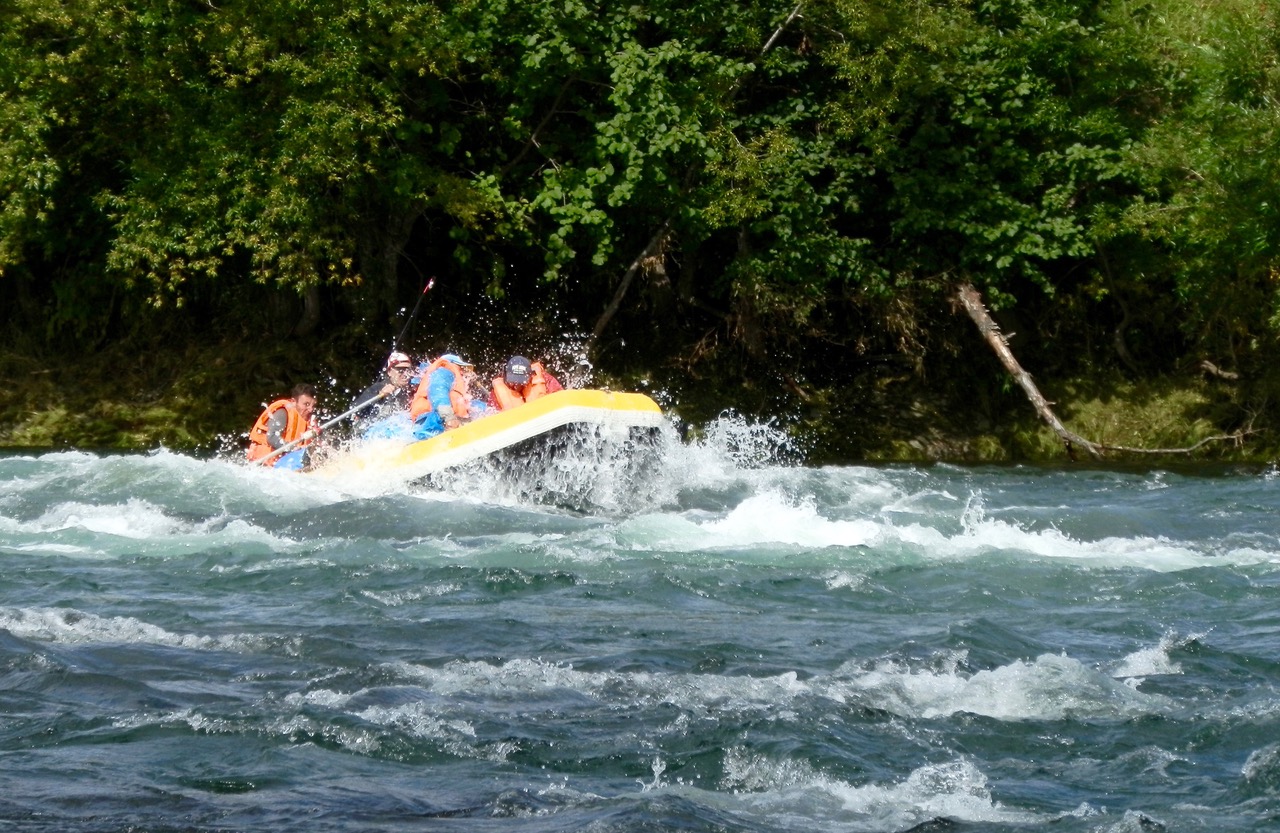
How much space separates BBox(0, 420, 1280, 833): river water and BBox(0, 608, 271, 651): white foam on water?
0.03m

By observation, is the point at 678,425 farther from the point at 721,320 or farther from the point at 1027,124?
the point at 1027,124

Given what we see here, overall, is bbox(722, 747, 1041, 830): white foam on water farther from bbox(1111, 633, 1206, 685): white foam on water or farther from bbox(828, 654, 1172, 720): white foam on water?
bbox(1111, 633, 1206, 685): white foam on water

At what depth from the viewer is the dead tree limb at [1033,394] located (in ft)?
61.0

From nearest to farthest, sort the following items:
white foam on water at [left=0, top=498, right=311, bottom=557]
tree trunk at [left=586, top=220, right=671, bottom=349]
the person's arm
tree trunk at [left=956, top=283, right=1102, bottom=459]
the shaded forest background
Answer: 1. white foam on water at [left=0, top=498, right=311, bottom=557]
2. the person's arm
3. the shaded forest background
4. tree trunk at [left=956, top=283, right=1102, bottom=459]
5. tree trunk at [left=586, top=220, right=671, bottom=349]

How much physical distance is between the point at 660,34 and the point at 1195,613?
12301 millimetres

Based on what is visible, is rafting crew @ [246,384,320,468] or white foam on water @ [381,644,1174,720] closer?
white foam on water @ [381,644,1174,720]

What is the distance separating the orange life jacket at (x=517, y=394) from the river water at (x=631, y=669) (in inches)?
71.1

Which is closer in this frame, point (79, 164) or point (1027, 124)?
point (1027, 124)

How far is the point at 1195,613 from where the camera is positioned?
334 inches

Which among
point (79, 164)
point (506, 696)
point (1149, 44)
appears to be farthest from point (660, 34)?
point (506, 696)

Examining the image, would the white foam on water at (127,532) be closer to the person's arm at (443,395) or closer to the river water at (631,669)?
the river water at (631,669)

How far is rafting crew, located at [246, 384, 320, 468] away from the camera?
46.0ft

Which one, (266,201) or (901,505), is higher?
(266,201)

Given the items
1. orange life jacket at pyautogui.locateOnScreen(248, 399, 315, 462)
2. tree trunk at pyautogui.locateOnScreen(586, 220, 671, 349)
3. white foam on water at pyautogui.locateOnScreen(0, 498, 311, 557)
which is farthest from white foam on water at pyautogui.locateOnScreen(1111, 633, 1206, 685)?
tree trunk at pyautogui.locateOnScreen(586, 220, 671, 349)
